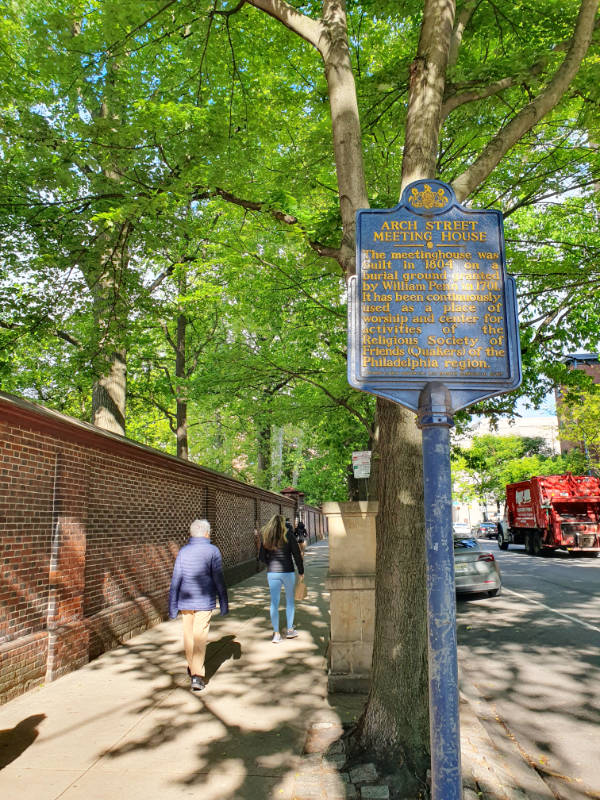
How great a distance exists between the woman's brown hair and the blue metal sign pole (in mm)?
5506

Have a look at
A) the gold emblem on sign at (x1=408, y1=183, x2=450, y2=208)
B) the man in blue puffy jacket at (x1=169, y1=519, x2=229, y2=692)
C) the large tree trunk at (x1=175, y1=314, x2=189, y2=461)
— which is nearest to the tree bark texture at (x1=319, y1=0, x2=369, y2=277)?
the gold emblem on sign at (x1=408, y1=183, x2=450, y2=208)

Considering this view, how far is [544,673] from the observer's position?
654 cm

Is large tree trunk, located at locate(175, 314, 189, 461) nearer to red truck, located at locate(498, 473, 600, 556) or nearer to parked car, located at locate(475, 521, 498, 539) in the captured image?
red truck, located at locate(498, 473, 600, 556)

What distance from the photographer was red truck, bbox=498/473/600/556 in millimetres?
21984

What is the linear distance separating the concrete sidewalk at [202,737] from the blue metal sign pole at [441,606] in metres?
1.26

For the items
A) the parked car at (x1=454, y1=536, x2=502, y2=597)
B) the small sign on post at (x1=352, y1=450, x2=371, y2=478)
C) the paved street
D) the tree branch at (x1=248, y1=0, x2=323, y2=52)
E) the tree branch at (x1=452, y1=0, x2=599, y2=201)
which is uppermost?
the tree branch at (x1=248, y1=0, x2=323, y2=52)

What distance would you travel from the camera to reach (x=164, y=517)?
10.4 m

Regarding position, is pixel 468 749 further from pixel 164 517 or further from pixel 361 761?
pixel 164 517

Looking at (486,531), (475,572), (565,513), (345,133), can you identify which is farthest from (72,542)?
(486,531)

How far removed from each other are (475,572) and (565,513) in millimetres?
13145

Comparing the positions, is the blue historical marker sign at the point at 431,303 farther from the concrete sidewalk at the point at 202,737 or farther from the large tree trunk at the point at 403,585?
the concrete sidewalk at the point at 202,737

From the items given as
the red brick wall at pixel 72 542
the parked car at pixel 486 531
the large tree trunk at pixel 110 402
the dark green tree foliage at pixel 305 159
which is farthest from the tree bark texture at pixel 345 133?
the parked car at pixel 486 531

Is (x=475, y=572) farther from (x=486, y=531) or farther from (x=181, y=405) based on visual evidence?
(x=486, y=531)

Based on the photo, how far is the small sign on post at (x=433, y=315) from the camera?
9.48 feet
